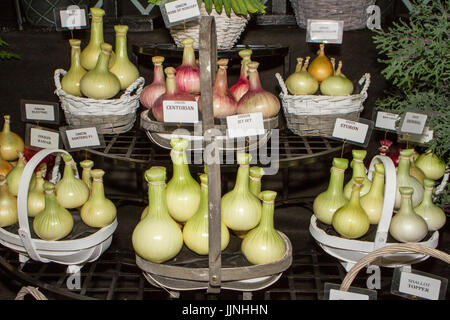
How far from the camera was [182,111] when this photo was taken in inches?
38.5

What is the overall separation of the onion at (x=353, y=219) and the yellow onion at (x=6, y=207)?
2.57ft

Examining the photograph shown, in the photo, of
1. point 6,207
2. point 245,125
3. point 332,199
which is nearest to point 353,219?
point 332,199

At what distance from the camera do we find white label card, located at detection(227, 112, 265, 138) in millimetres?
967

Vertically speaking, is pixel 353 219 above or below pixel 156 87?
below

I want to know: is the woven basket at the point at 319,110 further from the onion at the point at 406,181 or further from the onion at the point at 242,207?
the onion at the point at 242,207

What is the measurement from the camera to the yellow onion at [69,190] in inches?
44.5

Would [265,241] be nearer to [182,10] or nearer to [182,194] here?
[182,194]

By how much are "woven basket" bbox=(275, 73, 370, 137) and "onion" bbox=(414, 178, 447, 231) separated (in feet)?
0.90

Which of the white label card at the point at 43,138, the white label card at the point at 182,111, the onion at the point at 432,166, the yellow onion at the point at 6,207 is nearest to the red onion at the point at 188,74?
the white label card at the point at 182,111

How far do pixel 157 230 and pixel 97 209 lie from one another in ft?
0.80

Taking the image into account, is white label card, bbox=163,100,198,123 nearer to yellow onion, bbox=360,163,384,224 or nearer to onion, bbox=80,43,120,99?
onion, bbox=80,43,120,99

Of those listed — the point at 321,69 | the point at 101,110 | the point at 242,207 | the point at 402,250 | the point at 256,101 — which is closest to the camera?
the point at 402,250
